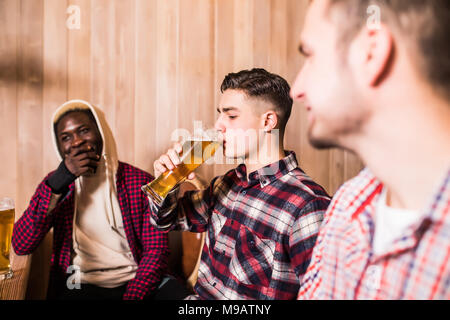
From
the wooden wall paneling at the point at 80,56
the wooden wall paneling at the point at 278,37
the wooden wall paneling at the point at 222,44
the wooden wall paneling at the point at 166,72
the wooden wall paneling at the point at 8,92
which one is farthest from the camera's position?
the wooden wall paneling at the point at 278,37

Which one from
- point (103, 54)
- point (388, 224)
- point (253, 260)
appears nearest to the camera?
point (388, 224)

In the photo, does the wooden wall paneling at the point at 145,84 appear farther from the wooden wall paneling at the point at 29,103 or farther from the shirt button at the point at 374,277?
the shirt button at the point at 374,277

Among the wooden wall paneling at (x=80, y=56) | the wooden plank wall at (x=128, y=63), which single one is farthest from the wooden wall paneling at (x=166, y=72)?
the wooden wall paneling at (x=80, y=56)

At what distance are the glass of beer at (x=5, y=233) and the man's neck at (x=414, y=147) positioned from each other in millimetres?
1182

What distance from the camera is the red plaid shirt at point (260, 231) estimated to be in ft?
3.38

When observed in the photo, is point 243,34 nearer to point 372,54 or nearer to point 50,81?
point 50,81

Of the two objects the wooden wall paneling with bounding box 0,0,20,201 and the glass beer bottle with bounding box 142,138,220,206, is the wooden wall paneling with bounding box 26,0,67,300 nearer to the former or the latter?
the wooden wall paneling with bounding box 0,0,20,201

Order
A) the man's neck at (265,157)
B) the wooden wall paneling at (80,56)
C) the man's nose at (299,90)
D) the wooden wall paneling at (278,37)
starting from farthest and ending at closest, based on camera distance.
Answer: the wooden wall paneling at (278,37) < the wooden wall paneling at (80,56) < the man's neck at (265,157) < the man's nose at (299,90)

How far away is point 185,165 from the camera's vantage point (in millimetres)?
1220

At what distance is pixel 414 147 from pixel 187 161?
2.62ft

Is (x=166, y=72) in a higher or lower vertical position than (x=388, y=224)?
higher

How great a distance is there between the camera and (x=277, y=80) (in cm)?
131

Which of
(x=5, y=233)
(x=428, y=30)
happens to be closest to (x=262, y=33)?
(x=5, y=233)
